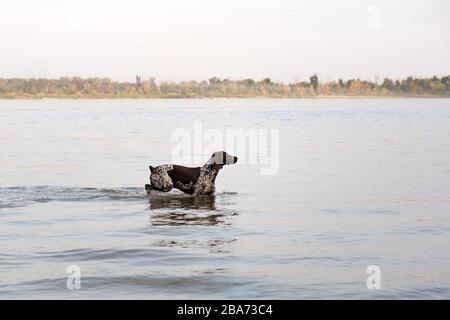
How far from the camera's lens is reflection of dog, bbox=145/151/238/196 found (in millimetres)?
18328

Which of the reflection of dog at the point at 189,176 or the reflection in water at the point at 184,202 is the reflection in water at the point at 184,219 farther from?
the reflection of dog at the point at 189,176

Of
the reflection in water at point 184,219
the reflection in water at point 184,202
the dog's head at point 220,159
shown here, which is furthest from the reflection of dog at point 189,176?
the reflection in water at point 184,219

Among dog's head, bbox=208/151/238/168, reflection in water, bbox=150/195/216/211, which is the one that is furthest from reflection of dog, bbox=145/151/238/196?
reflection in water, bbox=150/195/216/211

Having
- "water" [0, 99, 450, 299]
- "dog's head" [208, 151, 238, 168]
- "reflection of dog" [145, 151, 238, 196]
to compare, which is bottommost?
"water" [0, 99, 450, 299]

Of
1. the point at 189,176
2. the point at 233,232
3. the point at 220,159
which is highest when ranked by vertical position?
the point at 220,159

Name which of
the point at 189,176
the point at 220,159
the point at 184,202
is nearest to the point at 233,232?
the point at 184,202

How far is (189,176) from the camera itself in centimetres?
1850

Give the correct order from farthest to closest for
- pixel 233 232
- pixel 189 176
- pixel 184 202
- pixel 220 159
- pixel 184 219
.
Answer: pixel 189 176 → pixel 220 159 → pixel 184 202 → pixel 184 219 → pixel 233 232

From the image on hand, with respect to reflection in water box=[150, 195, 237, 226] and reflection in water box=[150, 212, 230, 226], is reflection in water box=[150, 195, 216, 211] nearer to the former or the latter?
reflection in water box=[150, 195, 237, 226]

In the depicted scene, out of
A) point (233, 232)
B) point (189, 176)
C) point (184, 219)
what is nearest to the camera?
point (233, 232)

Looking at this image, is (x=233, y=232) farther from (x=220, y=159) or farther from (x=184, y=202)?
(x=220, y=159)

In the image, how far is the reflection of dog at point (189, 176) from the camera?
1833cm

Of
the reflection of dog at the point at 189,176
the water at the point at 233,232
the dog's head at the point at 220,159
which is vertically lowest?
the water at the point at 233,232

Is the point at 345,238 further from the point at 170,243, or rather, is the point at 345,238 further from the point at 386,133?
the point at 386,133
